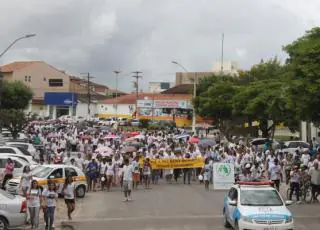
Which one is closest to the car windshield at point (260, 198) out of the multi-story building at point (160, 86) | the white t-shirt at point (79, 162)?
the white t-shirt at point (79, 162)

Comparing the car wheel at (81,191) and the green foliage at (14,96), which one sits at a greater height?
the green foliage at (14,96)

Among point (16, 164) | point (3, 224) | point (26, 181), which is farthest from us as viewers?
point (16, 164)

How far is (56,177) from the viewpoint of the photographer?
22562 mm

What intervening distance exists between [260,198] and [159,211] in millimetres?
5414

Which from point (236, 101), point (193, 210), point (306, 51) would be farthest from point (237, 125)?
point (193, 210)

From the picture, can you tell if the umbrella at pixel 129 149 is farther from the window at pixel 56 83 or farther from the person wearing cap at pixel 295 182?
the window at pixel 56 83

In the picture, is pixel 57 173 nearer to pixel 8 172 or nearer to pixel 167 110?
pixel 8 172

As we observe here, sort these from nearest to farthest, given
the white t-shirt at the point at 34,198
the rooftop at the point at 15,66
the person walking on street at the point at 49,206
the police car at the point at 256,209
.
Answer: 1. the police car at the point at 256,209
2. the white t-shirt at the point at 34,198
3. the person walking on street at the point at 49,206
4. the rooftop at the point at 15,66

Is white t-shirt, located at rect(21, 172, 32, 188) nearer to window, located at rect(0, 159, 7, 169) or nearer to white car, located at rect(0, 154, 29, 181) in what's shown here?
white car, located at rect(0, 154, 29, 181)

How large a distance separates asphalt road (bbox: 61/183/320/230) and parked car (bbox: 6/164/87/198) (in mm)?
621

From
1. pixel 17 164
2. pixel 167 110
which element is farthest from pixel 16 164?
pixel 167 110

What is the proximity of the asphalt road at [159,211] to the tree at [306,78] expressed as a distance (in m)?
4.79

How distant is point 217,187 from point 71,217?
934 centimetres

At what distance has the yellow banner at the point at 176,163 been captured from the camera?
28.8 metres
